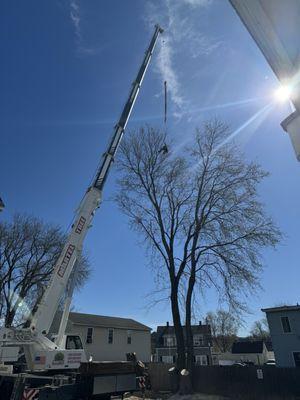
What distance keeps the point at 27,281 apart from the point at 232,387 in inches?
688

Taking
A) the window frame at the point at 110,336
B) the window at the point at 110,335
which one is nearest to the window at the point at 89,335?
the window frame at the point at 110,336

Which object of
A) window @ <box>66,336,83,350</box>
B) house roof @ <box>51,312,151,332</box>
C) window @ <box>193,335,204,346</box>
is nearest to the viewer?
window @ <box>66,336,83,350</box>

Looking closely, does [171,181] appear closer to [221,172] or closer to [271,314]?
[221,172]

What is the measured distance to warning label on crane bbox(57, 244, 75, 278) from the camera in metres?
10.7

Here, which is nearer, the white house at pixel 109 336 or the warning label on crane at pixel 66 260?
the warning label on crane at pixel 66 260

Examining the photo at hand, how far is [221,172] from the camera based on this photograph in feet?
65.7

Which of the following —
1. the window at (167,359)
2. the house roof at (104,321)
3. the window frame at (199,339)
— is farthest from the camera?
the window frame at (199,339)

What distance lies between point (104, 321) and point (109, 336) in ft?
5.87

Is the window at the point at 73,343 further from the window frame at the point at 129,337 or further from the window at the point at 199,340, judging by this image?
the window at the point at 199,340

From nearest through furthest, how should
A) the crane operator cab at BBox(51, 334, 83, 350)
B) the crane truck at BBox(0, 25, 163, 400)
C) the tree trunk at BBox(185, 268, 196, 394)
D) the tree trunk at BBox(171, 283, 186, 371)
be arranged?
the crane truck at BBox(0, 25, 163, 400), the crane operator cab at BBox(51, 334, 83, 350), the tree trunk at BBox(171, 283, 186, 371), the tree trunk at BBox(185, 268, 196, 394)

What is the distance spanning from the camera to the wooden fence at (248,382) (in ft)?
51.7

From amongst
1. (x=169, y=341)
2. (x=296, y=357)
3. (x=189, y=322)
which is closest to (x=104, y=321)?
(x=189, y=322)

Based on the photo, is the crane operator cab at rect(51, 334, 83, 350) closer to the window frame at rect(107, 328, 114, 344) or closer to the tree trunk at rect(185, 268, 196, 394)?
the tree trunk at rect(185, 268, 196, 394)

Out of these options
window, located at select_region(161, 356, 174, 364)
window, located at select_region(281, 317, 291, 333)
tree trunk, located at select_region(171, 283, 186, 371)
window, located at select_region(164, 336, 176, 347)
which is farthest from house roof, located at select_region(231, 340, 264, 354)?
tree trunk, located at select_region(171, 283, 186, 371)
